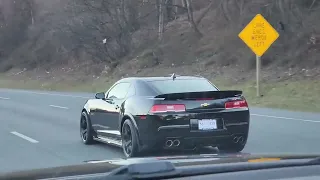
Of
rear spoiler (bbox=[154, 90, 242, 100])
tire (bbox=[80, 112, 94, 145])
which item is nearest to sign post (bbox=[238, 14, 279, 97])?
tire (bbox=[80, 112, 94, 145])

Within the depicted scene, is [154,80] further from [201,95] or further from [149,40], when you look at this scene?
[149,40]

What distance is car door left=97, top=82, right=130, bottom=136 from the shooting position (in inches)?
436

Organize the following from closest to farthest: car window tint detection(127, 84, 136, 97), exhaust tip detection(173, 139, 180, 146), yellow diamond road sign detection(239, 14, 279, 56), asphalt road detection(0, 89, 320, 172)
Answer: exhaust tip detection(173, 139, 180, 146) → car window tint detection(127, 84, 136, 97) → asphalt road detection(0, 89, 320, 172) → yellow diamond road sign detection(239, 14, 279, 56)

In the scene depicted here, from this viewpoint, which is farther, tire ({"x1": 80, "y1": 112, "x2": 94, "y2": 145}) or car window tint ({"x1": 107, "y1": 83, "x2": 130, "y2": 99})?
tire ({"x1": 80, "y1": 112, "x2": 94, "y2": 145})

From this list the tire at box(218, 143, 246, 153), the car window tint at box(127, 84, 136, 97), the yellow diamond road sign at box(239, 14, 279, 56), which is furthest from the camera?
the yellow diamond road sign at box(239, 14, 279, 56)

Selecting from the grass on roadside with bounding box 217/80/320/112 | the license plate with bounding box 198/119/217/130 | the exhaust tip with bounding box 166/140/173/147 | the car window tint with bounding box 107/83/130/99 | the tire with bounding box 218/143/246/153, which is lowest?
the grass on roadside with bounding box 217/80/320/112

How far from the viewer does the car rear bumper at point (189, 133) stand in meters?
9.75

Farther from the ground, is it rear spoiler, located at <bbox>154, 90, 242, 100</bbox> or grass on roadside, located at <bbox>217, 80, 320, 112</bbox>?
rear spoiler, located at <bbox>154, 90, 242, 100</bbox>

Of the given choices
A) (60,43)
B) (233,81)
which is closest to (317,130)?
(233,81)

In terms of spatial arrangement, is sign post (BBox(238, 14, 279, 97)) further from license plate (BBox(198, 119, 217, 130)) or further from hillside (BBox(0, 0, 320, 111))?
license plate (BBox(198, 119, 217, 130))

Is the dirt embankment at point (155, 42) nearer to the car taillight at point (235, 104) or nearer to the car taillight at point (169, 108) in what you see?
Result: the car taillight at point (235, 104)

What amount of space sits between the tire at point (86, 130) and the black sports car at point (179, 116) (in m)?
2.00

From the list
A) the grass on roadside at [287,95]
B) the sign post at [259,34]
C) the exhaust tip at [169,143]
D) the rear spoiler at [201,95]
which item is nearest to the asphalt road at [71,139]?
the exhaust tip at [169,143]

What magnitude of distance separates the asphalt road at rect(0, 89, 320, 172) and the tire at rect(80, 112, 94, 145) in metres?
0.17
